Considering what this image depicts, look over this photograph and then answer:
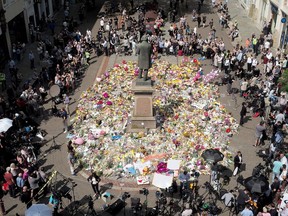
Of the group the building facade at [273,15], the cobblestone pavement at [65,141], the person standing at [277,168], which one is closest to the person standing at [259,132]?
the cobblestone pavement at [65,141]

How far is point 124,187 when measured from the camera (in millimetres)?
18891

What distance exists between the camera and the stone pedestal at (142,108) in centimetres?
2177

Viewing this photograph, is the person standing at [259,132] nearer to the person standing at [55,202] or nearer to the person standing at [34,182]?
the person standing at [55,202]

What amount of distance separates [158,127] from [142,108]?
1.51 metres

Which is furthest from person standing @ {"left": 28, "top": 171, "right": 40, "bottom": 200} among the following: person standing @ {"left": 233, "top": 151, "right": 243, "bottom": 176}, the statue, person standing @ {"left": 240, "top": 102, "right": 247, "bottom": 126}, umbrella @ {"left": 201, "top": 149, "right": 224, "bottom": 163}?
person standing @ {"left": 240, "top": 102, "right": 247, "bottom": 126}

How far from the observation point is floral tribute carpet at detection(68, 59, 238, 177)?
2038cm

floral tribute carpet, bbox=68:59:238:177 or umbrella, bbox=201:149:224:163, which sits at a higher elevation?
umbrella, bbox=201:149:224:163

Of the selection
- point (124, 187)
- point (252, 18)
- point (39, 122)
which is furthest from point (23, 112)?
point (252, 18)

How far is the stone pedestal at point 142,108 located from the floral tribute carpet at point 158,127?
1.61ft

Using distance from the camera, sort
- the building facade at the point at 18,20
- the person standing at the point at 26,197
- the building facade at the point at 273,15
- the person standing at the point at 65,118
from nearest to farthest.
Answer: the person standing at the point at 26,197, the person standing at the point at 65,118, the building facade at the point at 18,20, the building facade at the point at 273,15

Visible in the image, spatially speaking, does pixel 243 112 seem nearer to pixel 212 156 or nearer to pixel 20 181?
pixel 212 156

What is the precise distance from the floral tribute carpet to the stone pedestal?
0.49 m

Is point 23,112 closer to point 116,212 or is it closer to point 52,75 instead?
point 52,75

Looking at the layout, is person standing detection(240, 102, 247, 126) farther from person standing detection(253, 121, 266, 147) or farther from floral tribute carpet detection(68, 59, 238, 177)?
person standing detection(253, 121, 266, 147)
